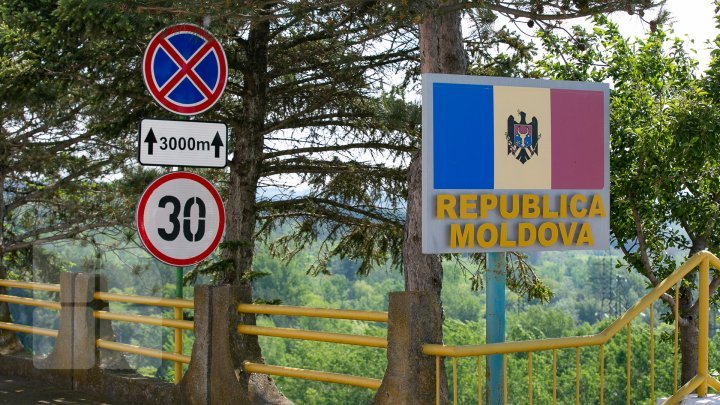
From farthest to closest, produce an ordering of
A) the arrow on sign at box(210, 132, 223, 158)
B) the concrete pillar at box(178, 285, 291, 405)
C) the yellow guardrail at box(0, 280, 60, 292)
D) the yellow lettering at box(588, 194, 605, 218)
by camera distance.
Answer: the yellow guardrail at box(0, 280, 60, 292) → the concrete pillar at box(178, 285, 291, 405) → the arrow on sign at box(210, 132, 223, 158) → the yellow lettering at box(588, 194, 605, 218)

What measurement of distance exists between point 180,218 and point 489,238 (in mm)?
2299

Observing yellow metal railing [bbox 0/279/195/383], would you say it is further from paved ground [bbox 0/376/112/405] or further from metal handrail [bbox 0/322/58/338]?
paved ground [bbox 0/376/112/405]

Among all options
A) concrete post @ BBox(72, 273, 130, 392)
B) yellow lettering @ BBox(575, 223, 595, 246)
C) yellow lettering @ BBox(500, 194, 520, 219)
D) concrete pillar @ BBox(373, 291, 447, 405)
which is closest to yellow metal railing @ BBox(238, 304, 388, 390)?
concrete pillar @ BBox(373, 291, 447, 405)

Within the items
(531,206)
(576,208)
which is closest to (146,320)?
(531,206)

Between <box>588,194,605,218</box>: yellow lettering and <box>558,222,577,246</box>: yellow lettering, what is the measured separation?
19cm

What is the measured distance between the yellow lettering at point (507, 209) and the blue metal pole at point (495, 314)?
0.88ft

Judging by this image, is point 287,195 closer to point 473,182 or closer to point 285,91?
point 285,91

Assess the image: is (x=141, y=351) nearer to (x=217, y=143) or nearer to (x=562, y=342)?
(x=217, y=143)

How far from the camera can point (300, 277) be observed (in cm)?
14412

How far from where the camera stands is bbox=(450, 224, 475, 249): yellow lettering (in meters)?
7.11

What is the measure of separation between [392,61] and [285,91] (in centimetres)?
190

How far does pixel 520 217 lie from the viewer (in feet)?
24.1

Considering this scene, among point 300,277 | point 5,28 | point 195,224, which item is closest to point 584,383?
point 300,277

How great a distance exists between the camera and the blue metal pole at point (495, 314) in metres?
7.16
